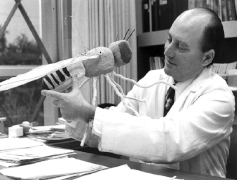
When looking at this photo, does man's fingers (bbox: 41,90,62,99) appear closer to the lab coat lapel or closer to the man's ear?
the lab coat lapel

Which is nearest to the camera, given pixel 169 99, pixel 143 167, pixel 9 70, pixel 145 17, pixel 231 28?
pixel 143 167

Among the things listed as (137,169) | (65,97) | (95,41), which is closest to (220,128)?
(137,169)

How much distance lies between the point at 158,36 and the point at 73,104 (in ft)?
6.31

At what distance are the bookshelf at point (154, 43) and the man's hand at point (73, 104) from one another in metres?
1.66

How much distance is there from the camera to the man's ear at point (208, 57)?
4.31 feet

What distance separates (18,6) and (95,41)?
0.66 meters

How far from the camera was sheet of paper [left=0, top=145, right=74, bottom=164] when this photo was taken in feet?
3.34

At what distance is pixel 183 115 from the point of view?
1.07 metres

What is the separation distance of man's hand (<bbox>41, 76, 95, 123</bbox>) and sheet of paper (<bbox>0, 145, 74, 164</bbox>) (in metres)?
0.17

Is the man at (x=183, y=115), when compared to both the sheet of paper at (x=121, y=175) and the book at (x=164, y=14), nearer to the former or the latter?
the sheet of paper at (x=121, y=175)

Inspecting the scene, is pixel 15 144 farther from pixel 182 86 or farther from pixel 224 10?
pixel 224 10

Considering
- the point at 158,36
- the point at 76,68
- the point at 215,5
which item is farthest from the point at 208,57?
the point at 158,36

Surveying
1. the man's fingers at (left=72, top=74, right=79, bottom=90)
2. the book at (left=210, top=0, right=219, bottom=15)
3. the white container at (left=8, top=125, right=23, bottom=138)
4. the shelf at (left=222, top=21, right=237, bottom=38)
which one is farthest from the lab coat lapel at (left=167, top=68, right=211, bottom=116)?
the book at (left=210, top=0, right=219, bottom=15)

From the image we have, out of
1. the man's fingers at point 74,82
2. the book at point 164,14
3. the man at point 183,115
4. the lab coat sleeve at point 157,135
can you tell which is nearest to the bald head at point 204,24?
the man at point 183,115
